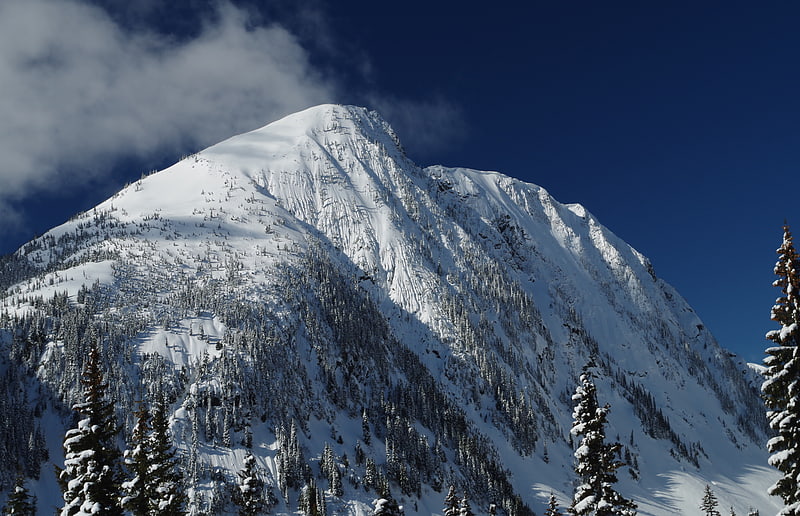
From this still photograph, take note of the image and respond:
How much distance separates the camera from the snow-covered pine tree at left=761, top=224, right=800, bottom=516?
22.2 m

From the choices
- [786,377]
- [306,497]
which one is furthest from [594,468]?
[306,497]

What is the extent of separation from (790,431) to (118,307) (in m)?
197

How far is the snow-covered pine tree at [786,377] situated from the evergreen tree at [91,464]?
94.7 feet

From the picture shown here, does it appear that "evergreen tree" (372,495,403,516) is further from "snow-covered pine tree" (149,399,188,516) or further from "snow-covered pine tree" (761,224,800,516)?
"snow-covered pine tree" (761,224,800,516)

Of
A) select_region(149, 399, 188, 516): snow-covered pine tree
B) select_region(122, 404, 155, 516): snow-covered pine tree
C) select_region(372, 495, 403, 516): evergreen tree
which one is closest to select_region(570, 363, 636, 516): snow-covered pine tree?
select_region(372, 495, 403, 516): evergreen tree

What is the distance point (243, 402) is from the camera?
161375 millimetres

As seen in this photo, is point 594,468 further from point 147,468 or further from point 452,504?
point 147,468

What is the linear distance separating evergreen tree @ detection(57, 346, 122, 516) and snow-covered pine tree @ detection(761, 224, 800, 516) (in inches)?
1136

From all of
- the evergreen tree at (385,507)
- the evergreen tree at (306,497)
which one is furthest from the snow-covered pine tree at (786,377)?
the evergreen tree at (306,497)

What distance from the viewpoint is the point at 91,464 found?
84.2 ft

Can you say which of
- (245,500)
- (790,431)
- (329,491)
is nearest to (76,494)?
(245,500)

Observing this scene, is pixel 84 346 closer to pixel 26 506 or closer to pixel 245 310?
pixel 245 310

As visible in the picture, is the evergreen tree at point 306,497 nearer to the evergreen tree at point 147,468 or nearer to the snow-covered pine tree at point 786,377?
the evergreen tree at point 147,468

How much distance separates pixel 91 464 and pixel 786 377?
30.5 metres
